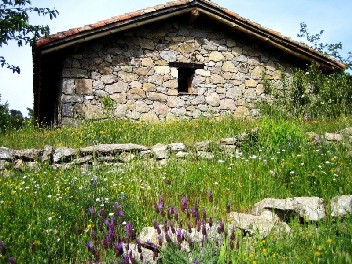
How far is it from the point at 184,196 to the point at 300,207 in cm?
143

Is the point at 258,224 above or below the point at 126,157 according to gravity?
below

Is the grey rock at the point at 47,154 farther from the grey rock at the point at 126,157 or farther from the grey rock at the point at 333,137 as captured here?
the grey rock at the point at 333,137

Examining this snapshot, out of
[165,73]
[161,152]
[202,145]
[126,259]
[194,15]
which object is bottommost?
[126,259]

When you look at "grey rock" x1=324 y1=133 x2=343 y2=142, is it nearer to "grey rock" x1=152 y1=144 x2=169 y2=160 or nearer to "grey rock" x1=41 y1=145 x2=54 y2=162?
"grey rock" x1=152 y1=144 x2=169 y2=160

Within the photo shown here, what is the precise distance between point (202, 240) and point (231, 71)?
10504 mm

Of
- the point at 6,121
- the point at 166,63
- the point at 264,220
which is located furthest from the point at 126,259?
the point at 6,121

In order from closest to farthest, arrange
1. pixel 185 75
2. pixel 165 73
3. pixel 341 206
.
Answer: pixel 341 206
pixel 165 73
pixel 185 75

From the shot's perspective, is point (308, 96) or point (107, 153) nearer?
point (107, 153)

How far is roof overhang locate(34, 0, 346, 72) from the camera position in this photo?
35.9ft

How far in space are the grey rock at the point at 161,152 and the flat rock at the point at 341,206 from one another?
142 inches

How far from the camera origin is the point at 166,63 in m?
12.4

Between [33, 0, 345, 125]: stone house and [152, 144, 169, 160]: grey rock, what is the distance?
13.1 feet

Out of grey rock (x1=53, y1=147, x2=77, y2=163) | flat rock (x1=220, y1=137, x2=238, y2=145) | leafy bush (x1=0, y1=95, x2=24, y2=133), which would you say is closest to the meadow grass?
flat rock (x1=220, y1=137, x2=238, y2=145)

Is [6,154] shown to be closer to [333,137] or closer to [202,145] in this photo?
[202,145]
